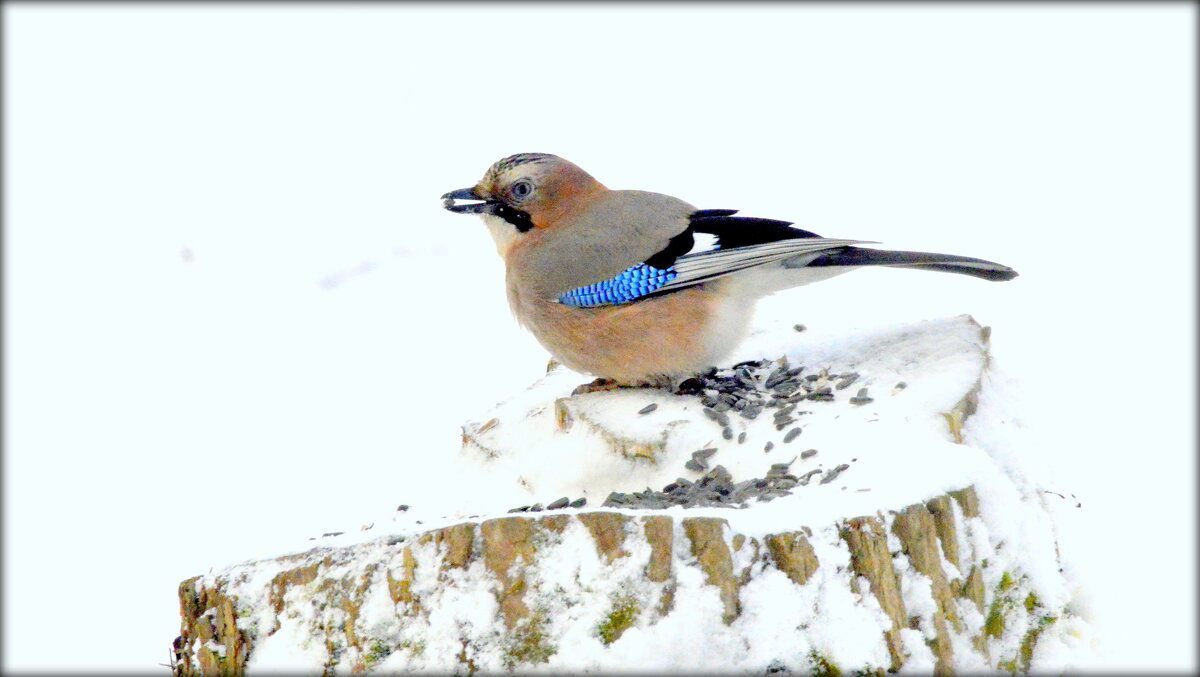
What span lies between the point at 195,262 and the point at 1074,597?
29.3 ft

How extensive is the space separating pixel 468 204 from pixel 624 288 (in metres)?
0.83

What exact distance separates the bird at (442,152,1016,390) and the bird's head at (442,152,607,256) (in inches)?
3.9

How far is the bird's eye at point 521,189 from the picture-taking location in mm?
5098

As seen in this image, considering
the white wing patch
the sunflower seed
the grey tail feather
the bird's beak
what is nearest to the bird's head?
the bird's beak

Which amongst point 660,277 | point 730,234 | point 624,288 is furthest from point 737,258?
point 624,288

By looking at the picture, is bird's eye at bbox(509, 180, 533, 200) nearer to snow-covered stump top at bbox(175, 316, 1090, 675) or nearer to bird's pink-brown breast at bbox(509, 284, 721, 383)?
bird's pink-brown breast at bbox(509, 284, 721, 383)

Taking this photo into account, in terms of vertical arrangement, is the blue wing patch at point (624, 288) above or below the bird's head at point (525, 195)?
below

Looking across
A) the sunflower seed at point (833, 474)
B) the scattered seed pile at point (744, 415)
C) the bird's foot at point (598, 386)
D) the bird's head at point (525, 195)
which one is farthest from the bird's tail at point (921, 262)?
the sunflower seed at point (833, 474)

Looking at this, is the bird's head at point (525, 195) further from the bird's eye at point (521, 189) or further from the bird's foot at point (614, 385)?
the bird's foot at point (614, 385)

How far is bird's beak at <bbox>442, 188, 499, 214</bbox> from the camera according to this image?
503 centimetres

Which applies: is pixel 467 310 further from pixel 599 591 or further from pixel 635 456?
pixel 599 591

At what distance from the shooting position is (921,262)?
15.4 ft

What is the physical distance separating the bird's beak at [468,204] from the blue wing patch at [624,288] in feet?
1.97

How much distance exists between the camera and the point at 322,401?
8.38m
